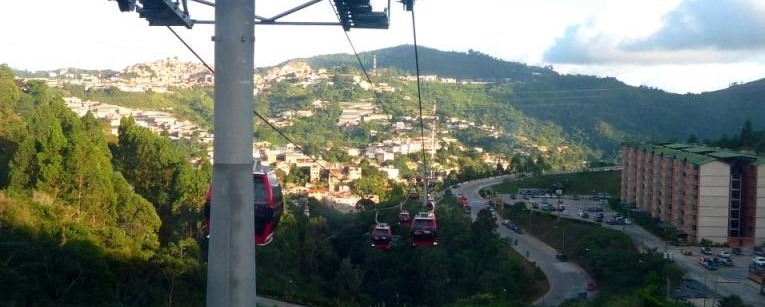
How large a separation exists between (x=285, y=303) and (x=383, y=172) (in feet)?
106

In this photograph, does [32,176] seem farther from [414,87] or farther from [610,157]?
[414,87]

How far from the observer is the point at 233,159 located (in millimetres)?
3211

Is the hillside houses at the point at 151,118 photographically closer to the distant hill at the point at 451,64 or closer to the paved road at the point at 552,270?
the paved road at the point at 552,270

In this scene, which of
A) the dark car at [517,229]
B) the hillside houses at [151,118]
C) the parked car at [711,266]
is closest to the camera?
the parked car at [711,266]

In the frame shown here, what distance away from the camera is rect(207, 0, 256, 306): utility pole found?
3188 millimetres

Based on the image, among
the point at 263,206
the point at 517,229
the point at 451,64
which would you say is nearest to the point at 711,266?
the point at 517,229

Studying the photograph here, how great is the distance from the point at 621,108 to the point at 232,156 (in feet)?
270

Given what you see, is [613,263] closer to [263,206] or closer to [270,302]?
[270,302]

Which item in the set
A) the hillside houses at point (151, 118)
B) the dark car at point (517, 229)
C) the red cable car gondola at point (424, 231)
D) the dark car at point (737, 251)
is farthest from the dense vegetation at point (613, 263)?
the hillside houses at point (151, 118)

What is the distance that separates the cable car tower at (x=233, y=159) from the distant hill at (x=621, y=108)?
65.3m

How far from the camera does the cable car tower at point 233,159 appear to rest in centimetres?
319

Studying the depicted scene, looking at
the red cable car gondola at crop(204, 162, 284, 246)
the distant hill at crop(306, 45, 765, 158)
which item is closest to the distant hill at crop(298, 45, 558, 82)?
the distant hill at crop(306, 45, 765, 158)

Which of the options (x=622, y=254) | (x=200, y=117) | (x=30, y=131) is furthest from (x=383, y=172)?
(x=30, y=131)

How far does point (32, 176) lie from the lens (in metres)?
15.7
